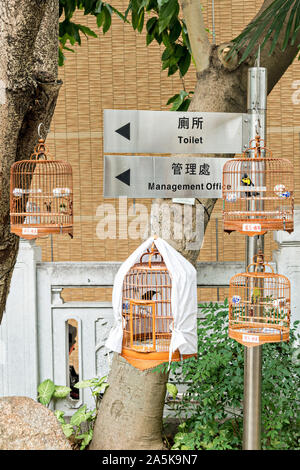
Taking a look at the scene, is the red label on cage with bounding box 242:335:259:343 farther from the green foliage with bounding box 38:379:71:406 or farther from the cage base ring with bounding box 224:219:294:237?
the green foliage with bounding box 38:379:71:406

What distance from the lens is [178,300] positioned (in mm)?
1951

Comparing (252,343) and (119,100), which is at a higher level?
(119,100)

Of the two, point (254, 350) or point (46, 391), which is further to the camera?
point (46, 391)

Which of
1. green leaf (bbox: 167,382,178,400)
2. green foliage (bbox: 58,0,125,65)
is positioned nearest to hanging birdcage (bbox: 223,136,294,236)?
green leaf (bbox: 167,382,178,400)

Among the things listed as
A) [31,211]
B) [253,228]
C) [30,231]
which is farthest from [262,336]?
[31,211]

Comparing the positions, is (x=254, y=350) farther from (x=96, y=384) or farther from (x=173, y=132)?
(x=96, y=384)

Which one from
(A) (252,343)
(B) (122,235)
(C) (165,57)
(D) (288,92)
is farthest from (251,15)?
(A) (252,343)

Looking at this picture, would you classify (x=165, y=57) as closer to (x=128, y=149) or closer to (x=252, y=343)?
(x=128, y=149)

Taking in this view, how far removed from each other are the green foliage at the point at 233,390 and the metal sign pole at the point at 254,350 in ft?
0.91

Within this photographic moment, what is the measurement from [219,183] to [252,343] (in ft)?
2.33

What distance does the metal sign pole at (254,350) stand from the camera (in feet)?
7.12

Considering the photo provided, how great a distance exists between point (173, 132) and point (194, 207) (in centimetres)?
59

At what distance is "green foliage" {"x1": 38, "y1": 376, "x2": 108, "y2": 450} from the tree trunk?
0.37 ft

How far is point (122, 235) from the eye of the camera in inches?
154
